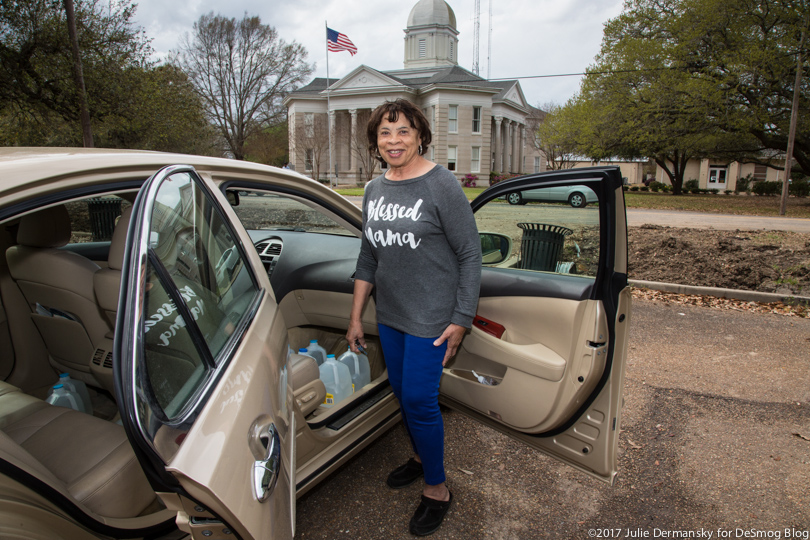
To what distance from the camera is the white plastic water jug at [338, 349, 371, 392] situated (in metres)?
2.95

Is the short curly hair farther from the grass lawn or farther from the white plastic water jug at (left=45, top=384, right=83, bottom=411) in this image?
the grass lawn

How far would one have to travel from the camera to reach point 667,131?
25.7 m

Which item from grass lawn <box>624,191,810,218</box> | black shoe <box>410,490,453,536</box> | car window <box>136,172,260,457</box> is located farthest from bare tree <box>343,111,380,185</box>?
car window <box>136,172,260,457</box>

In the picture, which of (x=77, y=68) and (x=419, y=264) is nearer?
(x=419, y=264)

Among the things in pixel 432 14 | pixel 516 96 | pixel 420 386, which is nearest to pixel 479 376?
pixel 420 386

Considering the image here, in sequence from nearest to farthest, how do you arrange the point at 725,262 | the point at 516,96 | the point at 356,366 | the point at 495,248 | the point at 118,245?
the point at 118,245
the point at 495,248
the point at 356,366
the point at 725,262
the point at 516,96

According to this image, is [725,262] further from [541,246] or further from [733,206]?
[733,206]

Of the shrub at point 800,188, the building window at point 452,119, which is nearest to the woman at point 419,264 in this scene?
the shrub at point 800,188

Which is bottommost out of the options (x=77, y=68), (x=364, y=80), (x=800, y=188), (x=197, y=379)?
(x=197, y=379)

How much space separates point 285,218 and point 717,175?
62.4m

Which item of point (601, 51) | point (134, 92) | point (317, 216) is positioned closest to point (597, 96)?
point (601, 51)

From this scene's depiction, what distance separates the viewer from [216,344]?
1422mm

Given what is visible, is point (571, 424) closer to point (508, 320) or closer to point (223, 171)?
point (508, 320)

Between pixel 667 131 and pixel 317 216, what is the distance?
90.1 ft
